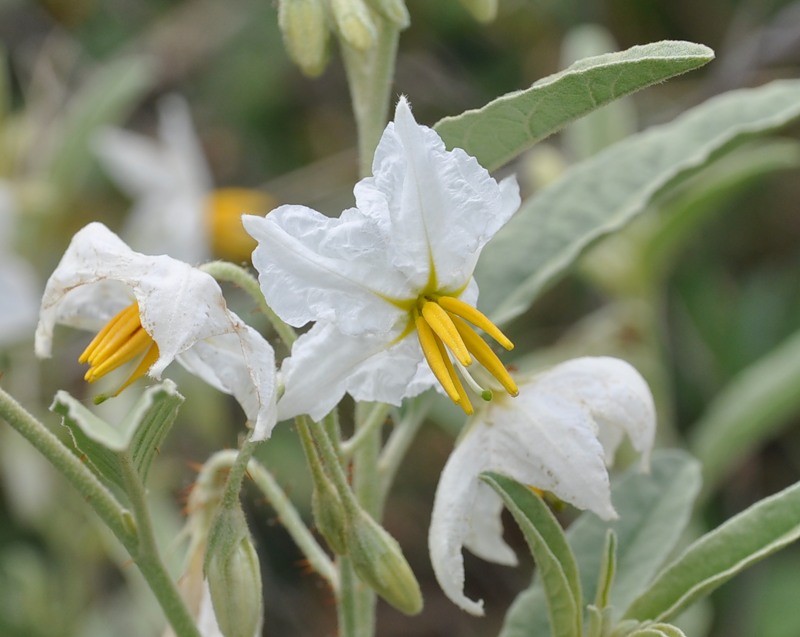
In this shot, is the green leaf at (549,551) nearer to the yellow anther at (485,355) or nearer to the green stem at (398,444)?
the yellow anther at (485,355)

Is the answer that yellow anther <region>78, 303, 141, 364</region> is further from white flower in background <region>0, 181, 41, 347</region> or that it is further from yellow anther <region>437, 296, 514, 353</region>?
white flower in background <region>0, 181, 41, 347</region>

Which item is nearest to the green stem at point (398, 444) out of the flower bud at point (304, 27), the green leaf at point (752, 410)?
the flower bud at point (304, 27)

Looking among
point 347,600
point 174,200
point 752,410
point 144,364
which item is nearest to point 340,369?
point 144,364

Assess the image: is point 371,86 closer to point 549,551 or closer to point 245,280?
point 245,280

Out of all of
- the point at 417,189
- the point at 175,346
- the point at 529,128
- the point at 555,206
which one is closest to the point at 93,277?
the point at 175,346

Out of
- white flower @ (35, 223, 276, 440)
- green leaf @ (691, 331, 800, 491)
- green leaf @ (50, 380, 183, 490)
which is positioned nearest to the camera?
green leaf @ (50, 380, 183, 490)

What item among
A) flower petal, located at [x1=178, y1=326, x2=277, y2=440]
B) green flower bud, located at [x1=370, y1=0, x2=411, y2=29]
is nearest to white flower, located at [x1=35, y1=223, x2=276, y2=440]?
flower petal, located at [x1=178, y1=326, x2=277, y2=440]

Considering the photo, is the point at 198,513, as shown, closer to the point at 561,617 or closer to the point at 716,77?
the point at 561,617
